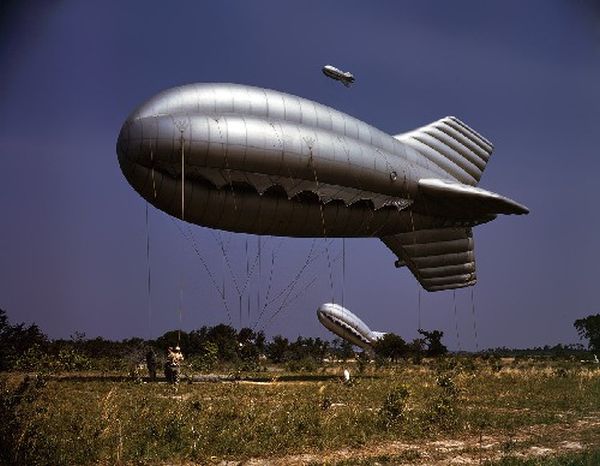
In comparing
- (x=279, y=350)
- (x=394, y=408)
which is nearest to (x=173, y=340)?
(x=279, y=350)

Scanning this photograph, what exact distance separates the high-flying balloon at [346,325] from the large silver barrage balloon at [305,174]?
31199 millimetres

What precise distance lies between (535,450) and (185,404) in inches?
337

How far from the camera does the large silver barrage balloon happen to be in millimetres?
19969

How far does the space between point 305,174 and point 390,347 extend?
47.1 metres

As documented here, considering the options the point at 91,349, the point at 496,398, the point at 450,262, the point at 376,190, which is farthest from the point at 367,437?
the point at 91,349

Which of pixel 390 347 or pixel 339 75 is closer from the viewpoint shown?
pixel 339 75

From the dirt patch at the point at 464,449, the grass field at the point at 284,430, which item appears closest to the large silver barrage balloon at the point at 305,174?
the grass field at the point at 284,430

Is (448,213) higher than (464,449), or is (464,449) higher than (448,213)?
(448,213)

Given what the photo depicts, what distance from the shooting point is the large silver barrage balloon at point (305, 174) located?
19969 millimetres

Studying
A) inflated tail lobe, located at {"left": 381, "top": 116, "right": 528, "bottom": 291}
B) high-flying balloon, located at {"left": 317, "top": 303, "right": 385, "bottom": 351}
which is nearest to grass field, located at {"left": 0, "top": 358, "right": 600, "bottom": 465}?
inflated tail lobe, located at {"left": 381, "top": 116, "right": 528, "bottom": 291}

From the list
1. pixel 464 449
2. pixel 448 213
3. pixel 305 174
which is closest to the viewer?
pixel 464 449

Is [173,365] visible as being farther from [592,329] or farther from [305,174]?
[592,329]

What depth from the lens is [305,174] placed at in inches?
875

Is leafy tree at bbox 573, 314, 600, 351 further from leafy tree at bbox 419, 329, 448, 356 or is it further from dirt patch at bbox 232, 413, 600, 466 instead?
dirt patch at bbox 232, 413, 600, 466
